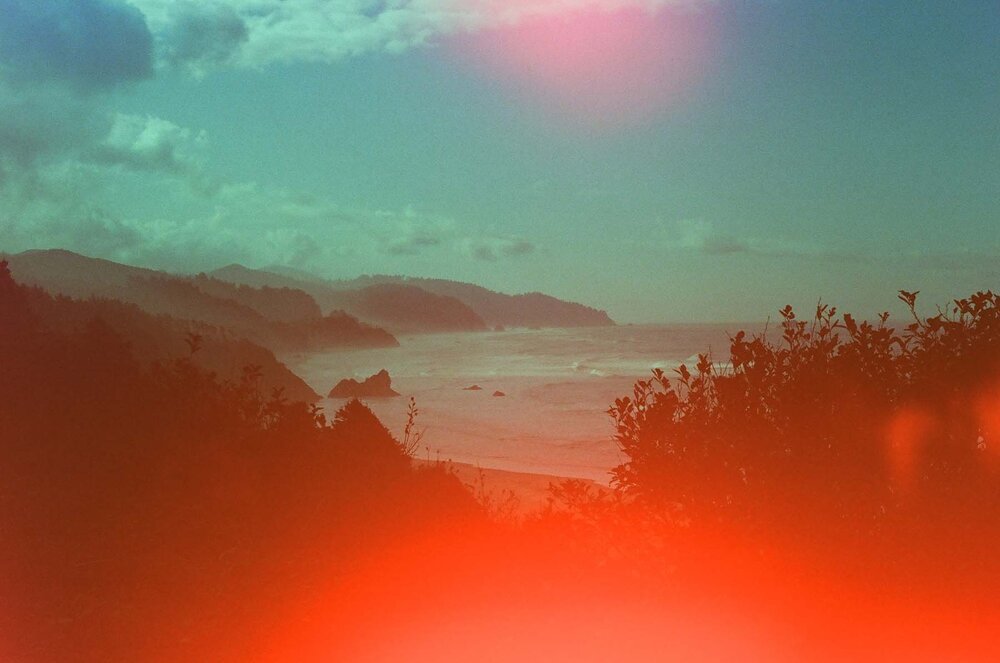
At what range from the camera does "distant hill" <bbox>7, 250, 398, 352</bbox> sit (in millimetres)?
80188

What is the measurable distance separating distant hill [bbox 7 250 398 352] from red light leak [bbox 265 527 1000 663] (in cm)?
6515

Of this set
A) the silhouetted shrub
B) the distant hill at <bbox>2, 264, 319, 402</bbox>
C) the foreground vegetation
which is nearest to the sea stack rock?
the distant hill at <bbox>2, 264, 319, 402</bbox>

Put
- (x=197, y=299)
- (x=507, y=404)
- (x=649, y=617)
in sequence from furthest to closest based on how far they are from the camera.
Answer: (x=197, y=299) < (x=507, y=404) < (x=649, y=617)

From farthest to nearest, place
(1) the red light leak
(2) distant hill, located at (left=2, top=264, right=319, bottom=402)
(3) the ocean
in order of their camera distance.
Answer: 1. (2) distant hill, located at (left=2, top=264, right=319, bottom=402)
2. (3) the ocean
3. (1) the red light leak

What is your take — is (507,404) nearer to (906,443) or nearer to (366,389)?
(366,389)

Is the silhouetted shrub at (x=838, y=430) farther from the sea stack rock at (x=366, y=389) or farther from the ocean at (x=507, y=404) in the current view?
the sea stack rock at (x=366, y=389)

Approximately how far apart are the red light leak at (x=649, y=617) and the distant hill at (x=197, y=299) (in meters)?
65.1

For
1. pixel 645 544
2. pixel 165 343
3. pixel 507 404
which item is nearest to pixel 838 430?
pixel 645 544

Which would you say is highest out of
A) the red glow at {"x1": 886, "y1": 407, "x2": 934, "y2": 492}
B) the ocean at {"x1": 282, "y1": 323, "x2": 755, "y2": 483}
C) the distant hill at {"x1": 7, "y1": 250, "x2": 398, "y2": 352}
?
the distant hill at {"x1": 7, "y1": 250, "x2": 398, "y2": 352}

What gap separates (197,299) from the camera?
303ft

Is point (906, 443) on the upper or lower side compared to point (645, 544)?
upper

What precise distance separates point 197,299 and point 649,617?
9336cm

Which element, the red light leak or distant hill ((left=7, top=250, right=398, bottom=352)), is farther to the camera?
distant hill ((left=7, top=250, right=398, bottom=352))

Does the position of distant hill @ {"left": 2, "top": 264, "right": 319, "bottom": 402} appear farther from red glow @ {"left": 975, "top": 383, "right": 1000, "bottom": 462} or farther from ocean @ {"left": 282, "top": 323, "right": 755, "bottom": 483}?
red glow @ {"left": 975, "top": 383, "right": 1000, "bottom": 462}
